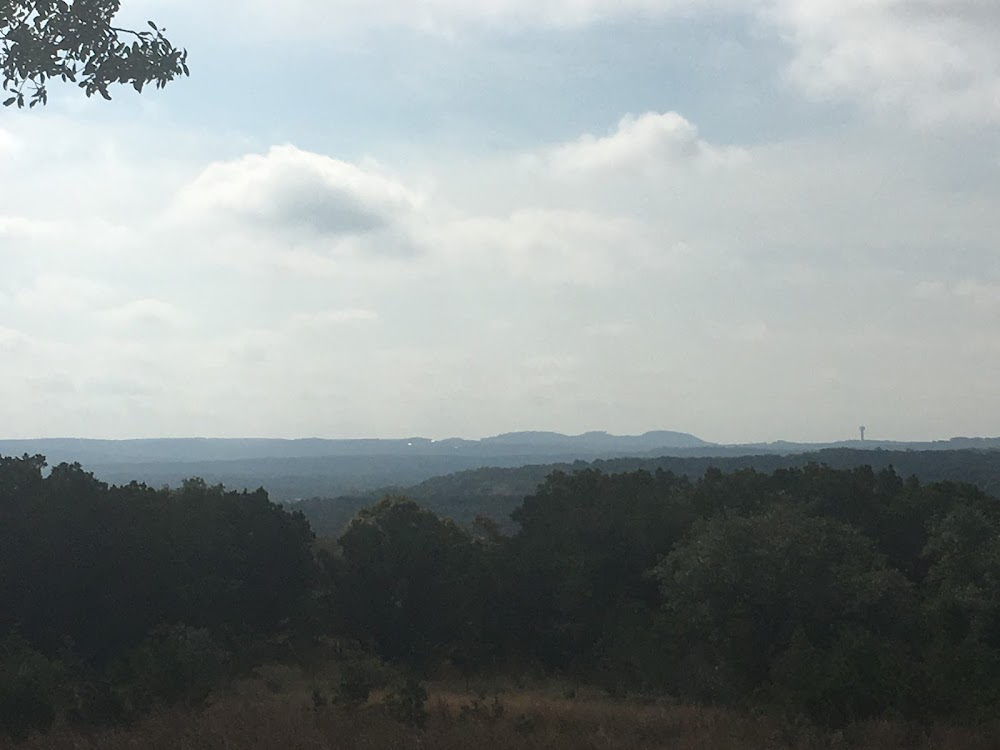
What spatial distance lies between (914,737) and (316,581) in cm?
3047

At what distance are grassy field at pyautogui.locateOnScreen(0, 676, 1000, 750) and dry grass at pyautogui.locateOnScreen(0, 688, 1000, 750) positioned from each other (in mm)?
13

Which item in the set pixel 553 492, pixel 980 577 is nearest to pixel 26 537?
pixel 553 492

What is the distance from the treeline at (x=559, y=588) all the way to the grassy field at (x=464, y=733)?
165cm

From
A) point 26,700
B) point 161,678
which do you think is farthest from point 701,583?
point 26,700

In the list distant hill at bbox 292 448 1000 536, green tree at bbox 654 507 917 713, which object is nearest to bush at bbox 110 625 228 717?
green tree at bbox 654 507 917 713

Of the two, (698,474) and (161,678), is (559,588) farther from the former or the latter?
(698,474)

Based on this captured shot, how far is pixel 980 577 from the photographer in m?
33.4

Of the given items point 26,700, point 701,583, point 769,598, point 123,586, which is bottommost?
point 769,598

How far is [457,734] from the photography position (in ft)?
44.1

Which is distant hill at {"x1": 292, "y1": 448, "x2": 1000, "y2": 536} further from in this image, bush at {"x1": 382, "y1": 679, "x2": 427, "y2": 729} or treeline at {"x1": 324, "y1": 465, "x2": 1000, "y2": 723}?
bush at {"x1": 382, "y1": 679, "x2": 427, "y2": 729}

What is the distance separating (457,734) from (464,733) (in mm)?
156

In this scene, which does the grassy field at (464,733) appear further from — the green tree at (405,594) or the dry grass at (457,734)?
the green tree at (405,594)

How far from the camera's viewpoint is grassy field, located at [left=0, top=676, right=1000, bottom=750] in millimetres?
12633

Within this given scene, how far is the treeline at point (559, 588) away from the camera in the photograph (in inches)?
744
